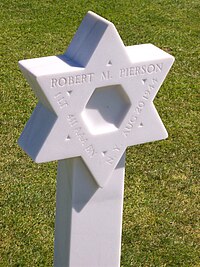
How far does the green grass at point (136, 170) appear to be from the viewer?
6.14 metres

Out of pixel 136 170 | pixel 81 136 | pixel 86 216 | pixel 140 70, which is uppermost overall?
pixel 140 70

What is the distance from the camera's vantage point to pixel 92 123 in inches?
146

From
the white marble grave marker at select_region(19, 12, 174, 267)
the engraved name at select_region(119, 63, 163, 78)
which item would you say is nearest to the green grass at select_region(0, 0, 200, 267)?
the white marble grave marker at select_region(19, 12, 174, 267)

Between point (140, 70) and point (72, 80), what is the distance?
353 mm

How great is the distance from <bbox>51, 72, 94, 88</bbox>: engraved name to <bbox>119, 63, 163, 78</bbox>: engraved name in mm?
165

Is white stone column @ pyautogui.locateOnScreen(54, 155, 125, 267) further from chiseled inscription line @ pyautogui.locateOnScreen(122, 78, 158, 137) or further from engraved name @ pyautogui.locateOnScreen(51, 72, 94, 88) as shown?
engraved name @ pyautogui.locateOnScreen(51, 72, 94, 88)

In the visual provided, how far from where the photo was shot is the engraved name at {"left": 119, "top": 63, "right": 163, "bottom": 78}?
11.9 ft

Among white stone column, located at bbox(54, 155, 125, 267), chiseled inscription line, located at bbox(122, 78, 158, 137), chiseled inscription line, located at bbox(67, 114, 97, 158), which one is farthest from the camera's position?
white stone column, located at bbox(54, 155, 125, 267)

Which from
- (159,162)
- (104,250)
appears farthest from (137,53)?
(159,162)

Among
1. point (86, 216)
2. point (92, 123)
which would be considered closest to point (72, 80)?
point (92, 123)

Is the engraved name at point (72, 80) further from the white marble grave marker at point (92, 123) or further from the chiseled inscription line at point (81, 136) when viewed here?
the chiseled inscription line at point (81, 136)

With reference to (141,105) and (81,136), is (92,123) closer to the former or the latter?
(81,136)

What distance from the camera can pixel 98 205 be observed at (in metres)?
3.93

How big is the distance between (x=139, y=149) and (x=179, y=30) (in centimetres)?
362
